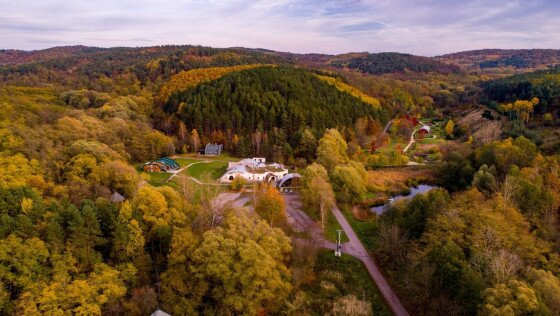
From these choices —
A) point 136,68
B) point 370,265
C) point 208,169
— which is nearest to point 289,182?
point 208,169

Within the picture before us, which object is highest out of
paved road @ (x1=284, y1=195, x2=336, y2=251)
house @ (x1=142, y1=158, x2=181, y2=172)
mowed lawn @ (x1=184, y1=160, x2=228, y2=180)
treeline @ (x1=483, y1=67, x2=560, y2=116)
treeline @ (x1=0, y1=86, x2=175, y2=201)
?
treeline @ (x1=483, y1=67, x2=560, y2=116)

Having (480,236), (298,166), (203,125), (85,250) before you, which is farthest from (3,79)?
(480,236)

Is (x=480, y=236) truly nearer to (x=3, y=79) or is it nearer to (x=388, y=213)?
(x=388, y=213)

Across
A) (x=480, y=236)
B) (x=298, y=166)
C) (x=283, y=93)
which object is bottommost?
(x=298, y=166)

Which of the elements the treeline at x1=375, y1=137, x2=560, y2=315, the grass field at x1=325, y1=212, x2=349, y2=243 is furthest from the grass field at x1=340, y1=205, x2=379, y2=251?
the treeline at x1=375, y1=137, x2=560, y2=315

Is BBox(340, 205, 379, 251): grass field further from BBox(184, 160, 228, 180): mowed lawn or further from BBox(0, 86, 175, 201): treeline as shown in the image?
BBox(0, 86, 175, 201): treeline

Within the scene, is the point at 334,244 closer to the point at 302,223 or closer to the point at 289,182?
the point at 302,223
